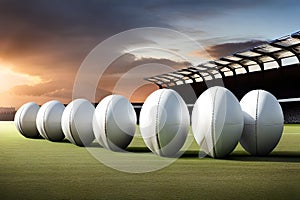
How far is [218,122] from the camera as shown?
447 inches

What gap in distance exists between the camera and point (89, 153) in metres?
13.8

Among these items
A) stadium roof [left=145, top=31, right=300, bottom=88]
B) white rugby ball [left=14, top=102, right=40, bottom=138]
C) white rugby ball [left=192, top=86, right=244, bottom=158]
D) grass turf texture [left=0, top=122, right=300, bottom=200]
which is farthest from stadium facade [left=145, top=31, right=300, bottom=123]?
grass turf texture [left=0, top=122, right=300, bottom=200]

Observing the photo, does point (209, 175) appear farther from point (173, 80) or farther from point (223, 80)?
point (173, 80)

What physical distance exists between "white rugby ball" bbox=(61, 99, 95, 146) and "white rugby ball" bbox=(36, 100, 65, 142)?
2.39m

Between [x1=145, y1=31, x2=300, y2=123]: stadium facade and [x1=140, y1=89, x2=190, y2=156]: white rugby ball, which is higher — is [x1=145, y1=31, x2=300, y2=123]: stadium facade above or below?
above

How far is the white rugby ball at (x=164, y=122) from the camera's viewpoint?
11727mm

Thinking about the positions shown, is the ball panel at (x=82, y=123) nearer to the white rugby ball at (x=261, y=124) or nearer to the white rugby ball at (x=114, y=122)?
the white rugby ball at (x=114, y=122)

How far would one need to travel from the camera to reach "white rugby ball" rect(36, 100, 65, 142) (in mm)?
18469

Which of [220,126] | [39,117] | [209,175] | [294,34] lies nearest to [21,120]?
[39,117]

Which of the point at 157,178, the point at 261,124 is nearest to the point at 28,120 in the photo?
the point at 261,124

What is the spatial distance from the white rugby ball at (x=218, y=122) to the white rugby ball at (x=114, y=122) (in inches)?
114

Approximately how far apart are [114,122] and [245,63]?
1269 inches

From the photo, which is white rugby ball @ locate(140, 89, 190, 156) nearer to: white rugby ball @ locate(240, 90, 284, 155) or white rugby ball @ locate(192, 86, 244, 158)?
white rugby ball @ locate(192, 86, 244, 158)

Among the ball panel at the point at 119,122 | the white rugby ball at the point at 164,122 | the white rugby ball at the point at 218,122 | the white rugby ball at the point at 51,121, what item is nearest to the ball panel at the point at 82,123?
the ball panel at the point at 119,122
